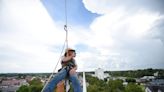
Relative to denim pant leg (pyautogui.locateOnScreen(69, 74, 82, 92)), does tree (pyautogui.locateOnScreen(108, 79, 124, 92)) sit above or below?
above

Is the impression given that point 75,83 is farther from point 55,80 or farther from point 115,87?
point 115,87

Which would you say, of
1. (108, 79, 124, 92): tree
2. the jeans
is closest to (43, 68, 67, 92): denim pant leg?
the jeans

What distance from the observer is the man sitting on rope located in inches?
87.0

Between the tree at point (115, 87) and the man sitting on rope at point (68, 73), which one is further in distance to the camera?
the tree at point (115, 87)

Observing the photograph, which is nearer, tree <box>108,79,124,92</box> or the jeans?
the jeans

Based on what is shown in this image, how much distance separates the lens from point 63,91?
2.27 m

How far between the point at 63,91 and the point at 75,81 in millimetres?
114

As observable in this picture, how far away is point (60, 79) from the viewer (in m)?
2.23

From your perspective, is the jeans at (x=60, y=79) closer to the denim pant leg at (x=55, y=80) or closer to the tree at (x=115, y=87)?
the denim pant leg at (x=55, y=80)

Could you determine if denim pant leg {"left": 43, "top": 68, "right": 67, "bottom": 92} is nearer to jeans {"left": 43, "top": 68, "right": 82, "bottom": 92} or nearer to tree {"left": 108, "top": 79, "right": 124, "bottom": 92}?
jeans {"left": 43, "top": 68, "right": 82, "bottom": 92}

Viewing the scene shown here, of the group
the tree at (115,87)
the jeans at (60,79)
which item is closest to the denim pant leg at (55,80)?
the jeans at (60,79)

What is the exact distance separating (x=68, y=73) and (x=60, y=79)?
9cm

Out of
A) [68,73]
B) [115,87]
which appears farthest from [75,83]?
[115,87]

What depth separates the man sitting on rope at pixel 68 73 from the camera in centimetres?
221
